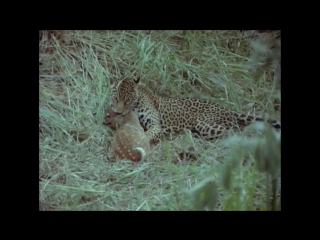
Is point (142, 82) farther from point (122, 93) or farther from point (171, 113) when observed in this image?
point (171, 113)

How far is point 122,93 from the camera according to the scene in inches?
106

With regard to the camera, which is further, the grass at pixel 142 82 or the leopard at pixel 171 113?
the leopard at pixel 171 113

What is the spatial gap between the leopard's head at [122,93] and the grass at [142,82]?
4 centimetres

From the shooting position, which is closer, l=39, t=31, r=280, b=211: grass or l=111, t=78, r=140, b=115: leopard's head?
l=39, t=31, r=280, b=211: grass

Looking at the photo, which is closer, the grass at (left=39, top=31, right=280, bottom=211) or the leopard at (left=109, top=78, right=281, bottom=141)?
the grass at (left=39, top=31, right=280, bottom=211)

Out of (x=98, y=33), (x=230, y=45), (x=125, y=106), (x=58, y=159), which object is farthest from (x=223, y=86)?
(x=58, y=159)

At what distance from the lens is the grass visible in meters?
2.49

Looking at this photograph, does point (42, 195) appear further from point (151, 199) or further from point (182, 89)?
point (182, 89)

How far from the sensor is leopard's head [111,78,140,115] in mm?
2688

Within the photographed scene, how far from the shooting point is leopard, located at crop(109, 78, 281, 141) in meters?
2.67

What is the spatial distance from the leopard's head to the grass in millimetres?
37

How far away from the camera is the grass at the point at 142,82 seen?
2490 mm

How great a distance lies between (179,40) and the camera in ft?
8.78

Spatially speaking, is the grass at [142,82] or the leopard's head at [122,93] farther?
the leopard's head at [122,93]
